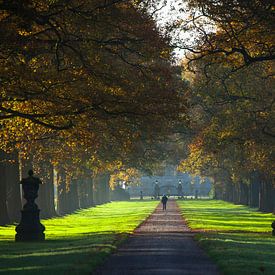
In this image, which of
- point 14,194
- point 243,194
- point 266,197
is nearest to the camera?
point 14,194

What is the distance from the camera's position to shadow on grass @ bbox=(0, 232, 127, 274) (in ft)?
70.4

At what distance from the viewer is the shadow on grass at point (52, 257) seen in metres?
21.5

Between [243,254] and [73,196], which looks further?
[73,196]

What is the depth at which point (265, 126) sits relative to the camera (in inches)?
1921

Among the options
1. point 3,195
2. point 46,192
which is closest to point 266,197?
point 46,192

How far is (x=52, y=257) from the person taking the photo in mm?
25484

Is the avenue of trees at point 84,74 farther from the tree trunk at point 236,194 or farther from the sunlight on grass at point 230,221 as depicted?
the tree trunk at point 236,194

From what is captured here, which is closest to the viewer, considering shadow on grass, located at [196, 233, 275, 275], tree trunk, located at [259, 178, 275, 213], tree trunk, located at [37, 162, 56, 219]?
shadow on grass, located at [196, 233, 275, 275]

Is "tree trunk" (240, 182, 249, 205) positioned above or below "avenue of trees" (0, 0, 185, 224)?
below

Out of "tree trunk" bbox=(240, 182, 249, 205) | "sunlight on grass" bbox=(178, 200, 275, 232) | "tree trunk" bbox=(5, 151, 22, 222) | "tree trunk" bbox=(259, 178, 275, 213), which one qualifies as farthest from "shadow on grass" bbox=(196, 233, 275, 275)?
"tree trunk" bbox=(240, 182, 249, 205)

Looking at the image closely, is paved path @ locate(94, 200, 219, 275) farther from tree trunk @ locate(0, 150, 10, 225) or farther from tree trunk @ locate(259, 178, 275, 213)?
tree trunk @ locate(259, 178, 275, 213)

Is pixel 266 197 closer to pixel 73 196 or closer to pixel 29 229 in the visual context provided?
pixel 73 196

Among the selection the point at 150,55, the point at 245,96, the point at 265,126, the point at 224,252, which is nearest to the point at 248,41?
the point at 150,55

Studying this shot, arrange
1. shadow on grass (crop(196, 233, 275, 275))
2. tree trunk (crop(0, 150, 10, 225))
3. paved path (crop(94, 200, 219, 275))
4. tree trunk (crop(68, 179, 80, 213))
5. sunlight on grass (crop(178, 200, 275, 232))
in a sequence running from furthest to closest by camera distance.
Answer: tree trunk (crop(68, 179, 80, 213)) → tree trunk (crop(0, 150, 10, 225)) → sunlight on grass (crop(178, 200, 275, 232)) → shadow on grass (crop(196, 233, 275, 275)) → paved path (crop(94, 200, 219, 275))
